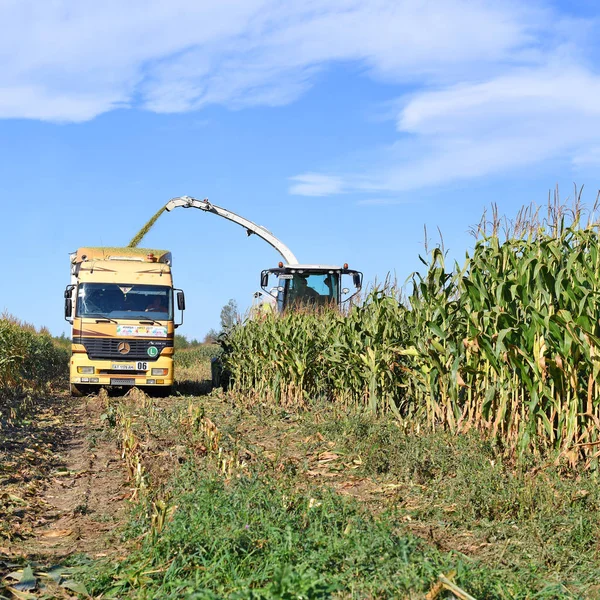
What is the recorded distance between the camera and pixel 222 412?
43.2 feet

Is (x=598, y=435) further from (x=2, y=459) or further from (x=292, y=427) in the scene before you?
(x=2, y=459)

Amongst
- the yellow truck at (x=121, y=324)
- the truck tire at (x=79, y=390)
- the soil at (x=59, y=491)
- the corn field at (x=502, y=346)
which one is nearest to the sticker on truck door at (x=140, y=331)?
the yellow truck at (x=121, y=324)

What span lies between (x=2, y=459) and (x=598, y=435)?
7.06m

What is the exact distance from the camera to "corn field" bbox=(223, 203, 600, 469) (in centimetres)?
757

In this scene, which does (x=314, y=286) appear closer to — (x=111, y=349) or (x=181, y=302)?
(x=181, y=302)

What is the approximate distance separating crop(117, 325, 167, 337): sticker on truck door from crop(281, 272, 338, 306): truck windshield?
126 inches

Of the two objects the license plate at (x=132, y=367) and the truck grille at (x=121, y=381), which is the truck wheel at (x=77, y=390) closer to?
the truck grille at (x=121, y=381)

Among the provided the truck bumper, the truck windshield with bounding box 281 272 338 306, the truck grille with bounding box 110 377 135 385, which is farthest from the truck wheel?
the truck windshield with bounding box 281 272 338 306

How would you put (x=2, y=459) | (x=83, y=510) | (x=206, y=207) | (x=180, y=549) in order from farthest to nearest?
(x=206, y=207) → (x=2, y=459) → (x=83, y=510) → (x=180, y=549)

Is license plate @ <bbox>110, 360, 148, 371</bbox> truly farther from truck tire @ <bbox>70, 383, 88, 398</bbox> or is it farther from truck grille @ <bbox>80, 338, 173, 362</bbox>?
truck tire @ <bbox>70, 383, 88, 398</bbox>

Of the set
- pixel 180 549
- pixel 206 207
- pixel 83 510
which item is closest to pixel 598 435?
pixel 180 549

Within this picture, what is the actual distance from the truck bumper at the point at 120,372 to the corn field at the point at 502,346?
585cm

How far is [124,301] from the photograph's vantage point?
16922mm

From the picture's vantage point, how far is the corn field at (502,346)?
Answer: 24.8ft
